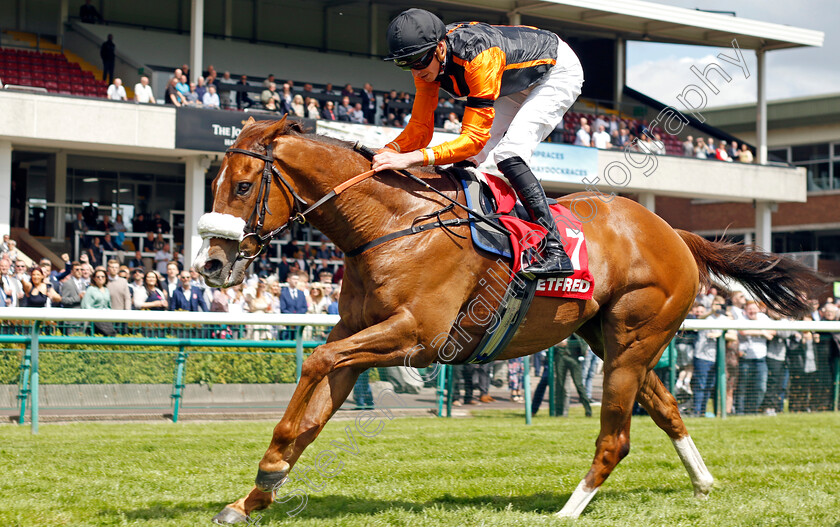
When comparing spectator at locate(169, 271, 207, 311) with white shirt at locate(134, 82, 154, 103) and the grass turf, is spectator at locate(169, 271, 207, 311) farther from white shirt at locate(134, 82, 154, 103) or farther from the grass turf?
white shirt at locate(134, 82, 154, 103)

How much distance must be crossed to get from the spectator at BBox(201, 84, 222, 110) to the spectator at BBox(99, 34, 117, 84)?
11.0 feet

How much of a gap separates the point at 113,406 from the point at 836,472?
20.9 feet

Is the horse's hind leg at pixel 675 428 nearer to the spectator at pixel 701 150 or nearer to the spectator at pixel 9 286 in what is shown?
the spectator at pixel 9 286

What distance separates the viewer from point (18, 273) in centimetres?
1186

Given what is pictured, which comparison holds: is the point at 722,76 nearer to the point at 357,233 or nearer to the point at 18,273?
the point at 357,233

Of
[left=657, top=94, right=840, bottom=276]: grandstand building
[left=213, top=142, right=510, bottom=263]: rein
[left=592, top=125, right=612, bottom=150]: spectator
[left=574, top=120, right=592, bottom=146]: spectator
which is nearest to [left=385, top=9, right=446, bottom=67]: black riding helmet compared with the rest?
[left=213, top=142, right=510, bottom=263]: rein

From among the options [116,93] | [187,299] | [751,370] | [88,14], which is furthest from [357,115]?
[751,370]

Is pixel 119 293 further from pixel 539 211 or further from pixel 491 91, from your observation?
pixel 491 91

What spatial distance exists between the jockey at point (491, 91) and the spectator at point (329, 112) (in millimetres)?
15080

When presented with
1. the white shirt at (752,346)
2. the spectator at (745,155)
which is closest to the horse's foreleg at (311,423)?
the white shirt at (752,346)

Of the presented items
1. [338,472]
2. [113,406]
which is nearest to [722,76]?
[338,472]

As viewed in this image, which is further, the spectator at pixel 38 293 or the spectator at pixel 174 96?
the spectator at pixel 174 96

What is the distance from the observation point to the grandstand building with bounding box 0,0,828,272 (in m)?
18.2

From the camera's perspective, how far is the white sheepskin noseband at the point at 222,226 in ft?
13.0
